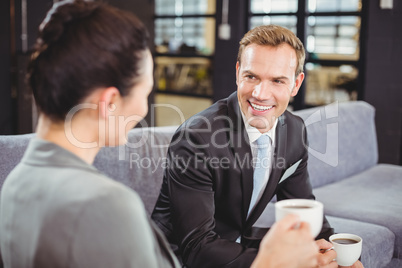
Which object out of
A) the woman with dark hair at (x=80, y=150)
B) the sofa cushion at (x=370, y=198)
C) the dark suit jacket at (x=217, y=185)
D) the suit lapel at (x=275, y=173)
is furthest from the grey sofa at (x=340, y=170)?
the woman with dark hair at (x=80, y=150)

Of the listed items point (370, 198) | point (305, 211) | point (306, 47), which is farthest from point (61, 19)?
point (306, 47)

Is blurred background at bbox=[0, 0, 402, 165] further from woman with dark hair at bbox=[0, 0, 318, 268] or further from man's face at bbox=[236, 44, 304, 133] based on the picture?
woman with dark hair at bbox=[0, 0, 318, 268]

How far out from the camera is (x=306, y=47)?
17.1 feet

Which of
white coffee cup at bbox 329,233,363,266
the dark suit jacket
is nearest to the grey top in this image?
the dark suit jacket

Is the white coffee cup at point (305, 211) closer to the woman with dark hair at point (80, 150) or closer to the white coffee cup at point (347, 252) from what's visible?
the woman with dark hair at point (80, 150)

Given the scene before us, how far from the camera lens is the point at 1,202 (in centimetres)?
96

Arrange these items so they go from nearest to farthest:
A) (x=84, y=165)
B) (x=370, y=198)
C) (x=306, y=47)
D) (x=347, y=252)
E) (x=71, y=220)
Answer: (x=71, y=220) → (x=84, y=165) → (x=347, y=252) → (x=370, y=198) → (x=306, y=47)

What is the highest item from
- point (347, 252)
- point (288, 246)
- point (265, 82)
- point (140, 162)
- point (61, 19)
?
point (61, 19)

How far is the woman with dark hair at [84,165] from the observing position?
80cm

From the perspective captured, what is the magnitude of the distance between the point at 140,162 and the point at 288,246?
4.30 feet

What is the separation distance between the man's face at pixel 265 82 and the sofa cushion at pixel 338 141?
1.25m

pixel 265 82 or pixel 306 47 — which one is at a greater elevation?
pixel 306 47

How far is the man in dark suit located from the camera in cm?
159

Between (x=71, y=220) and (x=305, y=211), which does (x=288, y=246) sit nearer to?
(x=305, y=211)
